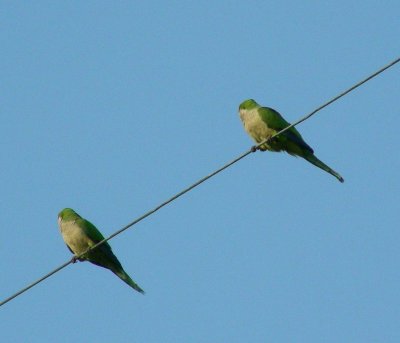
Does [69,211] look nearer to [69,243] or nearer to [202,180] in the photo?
[69,243]

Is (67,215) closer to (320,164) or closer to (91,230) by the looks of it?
(91,230)

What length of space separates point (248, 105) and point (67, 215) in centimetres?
258

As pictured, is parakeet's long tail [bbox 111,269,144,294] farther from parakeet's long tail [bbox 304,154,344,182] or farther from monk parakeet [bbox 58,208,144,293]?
parakeet's long tail [bbox 304,154,344,182]

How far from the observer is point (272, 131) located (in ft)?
35.8

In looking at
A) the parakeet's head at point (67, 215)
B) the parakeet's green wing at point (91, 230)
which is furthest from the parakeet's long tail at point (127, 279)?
the parakeet's head at point (67, 215)

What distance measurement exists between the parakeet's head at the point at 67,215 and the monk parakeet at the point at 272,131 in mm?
2349

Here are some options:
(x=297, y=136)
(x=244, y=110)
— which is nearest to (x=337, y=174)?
(x=297, y=136)

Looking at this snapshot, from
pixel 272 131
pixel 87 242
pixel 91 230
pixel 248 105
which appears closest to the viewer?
pixel 272 131

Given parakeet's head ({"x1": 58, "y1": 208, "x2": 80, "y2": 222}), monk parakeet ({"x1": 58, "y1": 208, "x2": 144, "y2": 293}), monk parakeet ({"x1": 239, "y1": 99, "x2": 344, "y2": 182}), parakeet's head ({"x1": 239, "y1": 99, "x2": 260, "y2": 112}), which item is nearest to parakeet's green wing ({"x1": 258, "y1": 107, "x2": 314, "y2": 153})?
monk parakeet ({"x1": 239, "y1": 99, "x2": 344, "y2": 182})

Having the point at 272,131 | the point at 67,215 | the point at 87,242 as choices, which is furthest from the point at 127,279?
the point at 272,131

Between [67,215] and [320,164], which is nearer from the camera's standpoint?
[320,164]

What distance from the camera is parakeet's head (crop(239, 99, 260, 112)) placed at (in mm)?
11367

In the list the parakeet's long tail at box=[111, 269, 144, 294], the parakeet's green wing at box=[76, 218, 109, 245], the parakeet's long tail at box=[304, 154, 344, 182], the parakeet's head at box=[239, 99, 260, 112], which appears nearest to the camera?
the parakeet's long tail at box=[304, 154, 344, 182]

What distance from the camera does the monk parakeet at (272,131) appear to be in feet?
35.0
